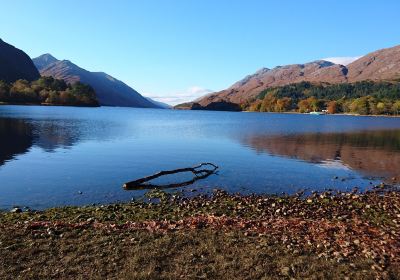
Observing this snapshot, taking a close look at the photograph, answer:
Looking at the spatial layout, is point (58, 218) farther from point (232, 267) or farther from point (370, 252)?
point (370, 252)

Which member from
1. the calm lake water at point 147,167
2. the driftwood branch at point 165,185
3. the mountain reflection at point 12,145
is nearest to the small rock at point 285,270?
the calm lake water at point 147,167

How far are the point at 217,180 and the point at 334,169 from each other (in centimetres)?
2041

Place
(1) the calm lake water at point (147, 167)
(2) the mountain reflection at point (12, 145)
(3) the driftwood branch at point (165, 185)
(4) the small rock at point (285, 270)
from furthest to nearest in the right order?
(2) the mountain reflection at point (12, 145) < (3) the driftwood branch at point (165, 185) < (1) the calm lake water at point (147, 167) < (4) the small rock at point (285, 270)

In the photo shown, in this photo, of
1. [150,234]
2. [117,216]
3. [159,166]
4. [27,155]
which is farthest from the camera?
[27,155]

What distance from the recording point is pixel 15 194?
31.9 metres

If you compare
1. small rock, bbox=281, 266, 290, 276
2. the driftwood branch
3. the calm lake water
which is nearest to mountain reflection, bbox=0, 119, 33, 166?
the calm lake water

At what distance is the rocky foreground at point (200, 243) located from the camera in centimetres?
1489

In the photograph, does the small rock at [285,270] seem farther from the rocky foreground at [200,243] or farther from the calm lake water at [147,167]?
the calm lake water at [147,167]

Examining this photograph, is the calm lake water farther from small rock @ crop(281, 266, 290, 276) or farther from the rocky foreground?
small rock @ crop(281, 266, 290, 276)

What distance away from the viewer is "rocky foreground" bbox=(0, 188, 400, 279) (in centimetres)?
1489

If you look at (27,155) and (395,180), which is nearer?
(395,180)

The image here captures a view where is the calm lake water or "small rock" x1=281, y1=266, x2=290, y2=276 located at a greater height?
"small rock" x1=281, y1=266, x2=290, y2=276

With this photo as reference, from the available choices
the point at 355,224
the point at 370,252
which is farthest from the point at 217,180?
the point at 370,252

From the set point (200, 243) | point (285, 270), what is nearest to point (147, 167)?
point (200, 243)
